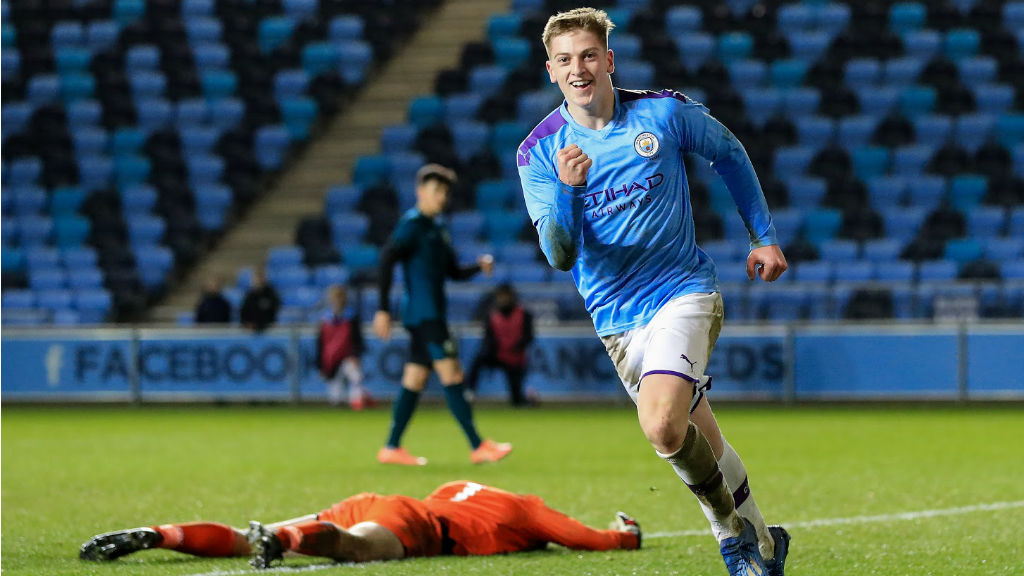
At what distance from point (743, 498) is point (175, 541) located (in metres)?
2.18

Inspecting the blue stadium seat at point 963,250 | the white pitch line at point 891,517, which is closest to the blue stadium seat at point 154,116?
the blue stadium seat at point 963,250

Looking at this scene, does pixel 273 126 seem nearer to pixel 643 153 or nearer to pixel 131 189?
pixel 131 189

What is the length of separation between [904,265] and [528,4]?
32.9 feet

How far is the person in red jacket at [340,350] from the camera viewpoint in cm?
1830

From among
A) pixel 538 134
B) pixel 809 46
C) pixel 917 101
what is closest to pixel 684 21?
pixel 809 46

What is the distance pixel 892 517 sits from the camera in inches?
293

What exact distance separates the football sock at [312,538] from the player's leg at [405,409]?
4.88 metres

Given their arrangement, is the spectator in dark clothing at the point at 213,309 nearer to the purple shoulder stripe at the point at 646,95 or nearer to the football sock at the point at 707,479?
the purple shoulder stripe at the point at 646,95

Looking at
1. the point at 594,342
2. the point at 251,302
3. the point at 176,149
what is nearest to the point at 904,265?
the point at 594,342

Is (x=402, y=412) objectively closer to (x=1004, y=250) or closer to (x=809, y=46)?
(x=1004, y=250)

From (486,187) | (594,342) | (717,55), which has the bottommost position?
(594,342)

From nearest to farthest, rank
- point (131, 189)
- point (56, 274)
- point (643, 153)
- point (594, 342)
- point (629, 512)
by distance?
point (643, 153), point (629, 512), point (594, 342), point (56, 274), point (131, 189)

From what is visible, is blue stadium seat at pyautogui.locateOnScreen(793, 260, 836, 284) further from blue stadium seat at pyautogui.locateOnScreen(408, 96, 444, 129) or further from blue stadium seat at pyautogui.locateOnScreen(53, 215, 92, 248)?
blue stadium seat at pyautogui.locateOnScreen(53, 215, 92, 248)

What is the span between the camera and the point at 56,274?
22594mm
